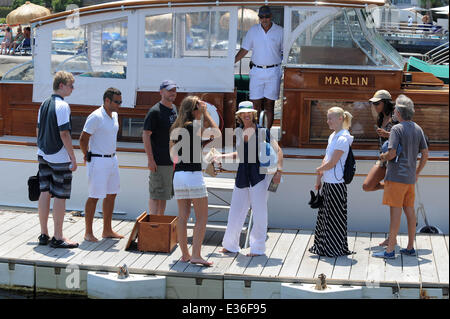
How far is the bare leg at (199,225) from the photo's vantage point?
22.1 ft

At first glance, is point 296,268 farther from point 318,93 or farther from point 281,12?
Answer: point 281,12

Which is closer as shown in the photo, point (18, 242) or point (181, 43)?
point (18, 242)

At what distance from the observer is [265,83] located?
28.1ft

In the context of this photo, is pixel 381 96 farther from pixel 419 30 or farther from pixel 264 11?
pixel 419 30

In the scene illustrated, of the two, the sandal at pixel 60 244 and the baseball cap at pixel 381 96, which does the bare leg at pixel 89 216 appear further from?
the baseball cap at pixel 381 96

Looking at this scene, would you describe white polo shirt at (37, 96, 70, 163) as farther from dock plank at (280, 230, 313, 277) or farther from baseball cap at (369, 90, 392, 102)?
baseball cap at (369, 90, 392, 102)

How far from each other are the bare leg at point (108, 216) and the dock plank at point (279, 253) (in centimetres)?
173

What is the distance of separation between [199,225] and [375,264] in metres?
1.79

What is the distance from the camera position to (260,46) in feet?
27.9

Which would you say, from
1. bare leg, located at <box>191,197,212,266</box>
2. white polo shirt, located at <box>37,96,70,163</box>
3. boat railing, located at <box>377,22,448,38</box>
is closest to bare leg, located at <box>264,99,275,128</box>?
bare leg, located at <box>191,197,212,266</box>

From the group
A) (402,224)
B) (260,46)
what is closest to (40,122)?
(260,46)

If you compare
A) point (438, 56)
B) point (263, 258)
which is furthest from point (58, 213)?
point (438, 56)
